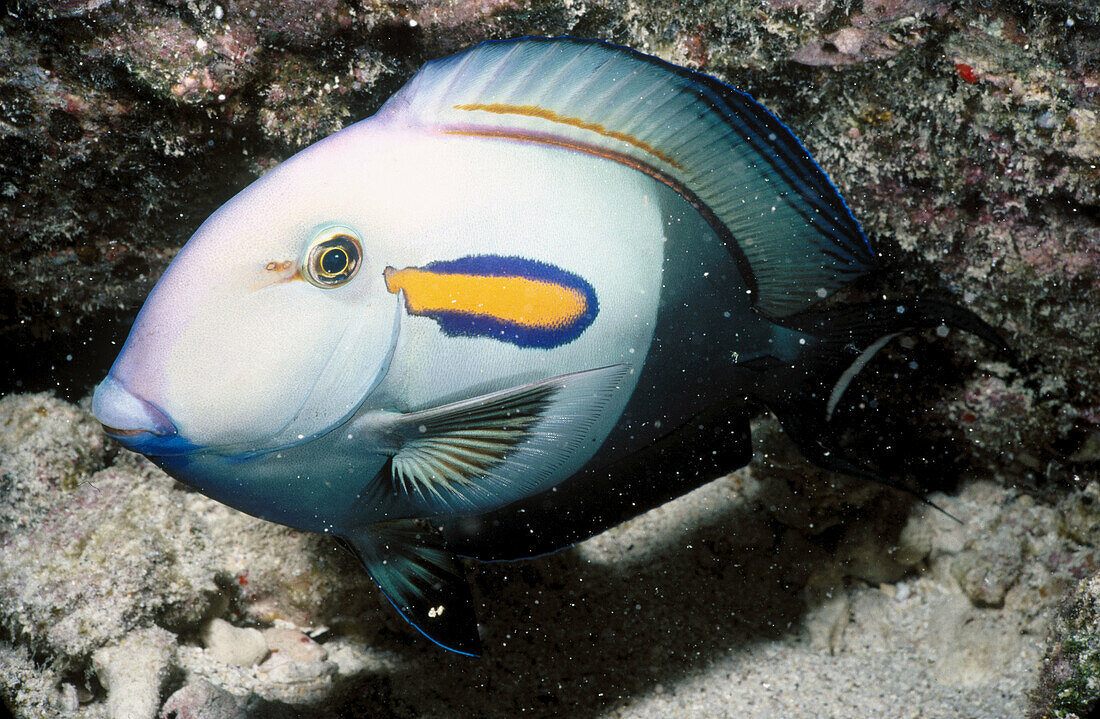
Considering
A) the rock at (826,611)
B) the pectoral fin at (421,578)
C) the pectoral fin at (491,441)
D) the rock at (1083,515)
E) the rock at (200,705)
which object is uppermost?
the pectoral fin at (491,441)

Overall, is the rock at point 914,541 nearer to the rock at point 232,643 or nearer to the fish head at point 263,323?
the fish head at point 263,323

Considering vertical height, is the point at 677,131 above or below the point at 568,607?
above

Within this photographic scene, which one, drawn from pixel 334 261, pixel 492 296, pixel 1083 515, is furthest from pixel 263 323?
pixel 1083 515

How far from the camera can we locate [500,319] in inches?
57.2

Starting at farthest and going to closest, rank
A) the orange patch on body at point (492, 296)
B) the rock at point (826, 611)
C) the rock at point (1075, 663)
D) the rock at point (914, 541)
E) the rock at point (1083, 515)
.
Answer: the rock at point (914, 541) < the rock at point (826, 611) < the rock at point (1083, 515) < the rock at point (1075, 663) < the orange patch on body at point (492, 296)

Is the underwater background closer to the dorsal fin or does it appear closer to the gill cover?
the dorsal fin

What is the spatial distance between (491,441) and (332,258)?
508 millimetres

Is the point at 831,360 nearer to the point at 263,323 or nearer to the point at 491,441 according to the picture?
the point at 491,441

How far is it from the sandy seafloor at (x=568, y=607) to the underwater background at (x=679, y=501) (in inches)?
0.5

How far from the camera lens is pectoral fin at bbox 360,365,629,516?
1399mm

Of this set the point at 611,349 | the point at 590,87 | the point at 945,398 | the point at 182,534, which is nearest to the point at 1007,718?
the point at 945,398

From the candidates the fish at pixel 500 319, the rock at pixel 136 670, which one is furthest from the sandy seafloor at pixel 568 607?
the fish at pixel 500 319

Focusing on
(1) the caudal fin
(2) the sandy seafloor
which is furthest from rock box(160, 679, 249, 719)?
(1) the caudal fin

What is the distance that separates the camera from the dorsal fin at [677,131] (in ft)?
4.62
